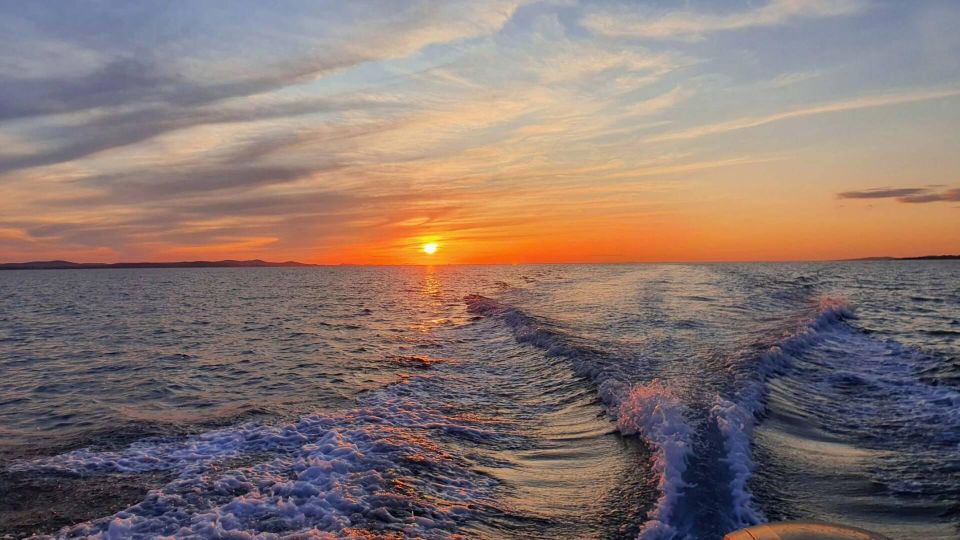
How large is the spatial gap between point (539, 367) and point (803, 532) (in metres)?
12.2

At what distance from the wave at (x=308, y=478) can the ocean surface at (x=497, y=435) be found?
0.15ft

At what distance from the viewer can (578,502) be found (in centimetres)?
732

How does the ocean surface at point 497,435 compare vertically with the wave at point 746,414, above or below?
below

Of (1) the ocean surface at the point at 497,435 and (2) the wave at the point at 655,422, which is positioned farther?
(1) the ocean surface at the point at 497,435

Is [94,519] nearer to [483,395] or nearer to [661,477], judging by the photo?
[661,477]

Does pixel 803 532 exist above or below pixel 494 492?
above

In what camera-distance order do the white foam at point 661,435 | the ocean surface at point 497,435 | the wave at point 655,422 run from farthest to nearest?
the ocean surface at point 497,435
the wave at point 655,422
the white foam at point 661,435

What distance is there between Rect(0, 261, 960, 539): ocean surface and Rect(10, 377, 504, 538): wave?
0.15 ft

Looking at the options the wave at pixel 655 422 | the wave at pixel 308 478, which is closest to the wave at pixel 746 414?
the wave at pixel 655 422

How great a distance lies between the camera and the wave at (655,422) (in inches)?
264

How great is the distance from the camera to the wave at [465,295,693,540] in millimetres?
6699

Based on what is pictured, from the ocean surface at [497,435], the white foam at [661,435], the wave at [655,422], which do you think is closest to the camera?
the white foam at [661,435]

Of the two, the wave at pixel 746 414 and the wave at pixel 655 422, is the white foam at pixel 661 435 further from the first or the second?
the wave at pixel 746 414

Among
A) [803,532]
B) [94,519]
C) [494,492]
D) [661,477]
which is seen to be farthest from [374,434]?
[803,532]
